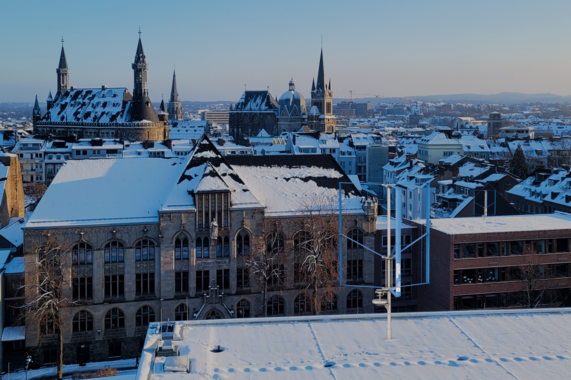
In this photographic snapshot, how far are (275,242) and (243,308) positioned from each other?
5.36m

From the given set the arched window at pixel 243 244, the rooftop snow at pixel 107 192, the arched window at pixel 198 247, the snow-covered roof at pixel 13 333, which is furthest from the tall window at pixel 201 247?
the snow-covered roof at pixel 13 333

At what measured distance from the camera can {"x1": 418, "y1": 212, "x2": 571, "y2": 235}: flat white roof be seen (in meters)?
49.0

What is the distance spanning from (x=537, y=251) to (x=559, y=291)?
3.40 metres

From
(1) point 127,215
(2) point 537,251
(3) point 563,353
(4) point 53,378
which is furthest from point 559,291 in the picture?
(4) point 53,378

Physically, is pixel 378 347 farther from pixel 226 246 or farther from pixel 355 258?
pixel 355 258

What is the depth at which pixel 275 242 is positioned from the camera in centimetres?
4875

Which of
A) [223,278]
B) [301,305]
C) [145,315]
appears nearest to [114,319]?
[145,315]

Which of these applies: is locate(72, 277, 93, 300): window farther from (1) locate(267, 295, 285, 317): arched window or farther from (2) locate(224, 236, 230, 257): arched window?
(1) locate(267, 295, 285, 317): arched window

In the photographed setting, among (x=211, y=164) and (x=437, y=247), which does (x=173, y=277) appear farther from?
(x=437, y=247)

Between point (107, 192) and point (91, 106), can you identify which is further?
point (91, 106)

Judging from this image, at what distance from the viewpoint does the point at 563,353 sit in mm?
27516

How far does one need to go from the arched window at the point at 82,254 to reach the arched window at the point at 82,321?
3444 mm

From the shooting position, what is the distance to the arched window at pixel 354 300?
4981 centimetres

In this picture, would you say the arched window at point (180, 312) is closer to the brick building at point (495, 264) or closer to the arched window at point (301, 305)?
the arched window at point (301, 305)
